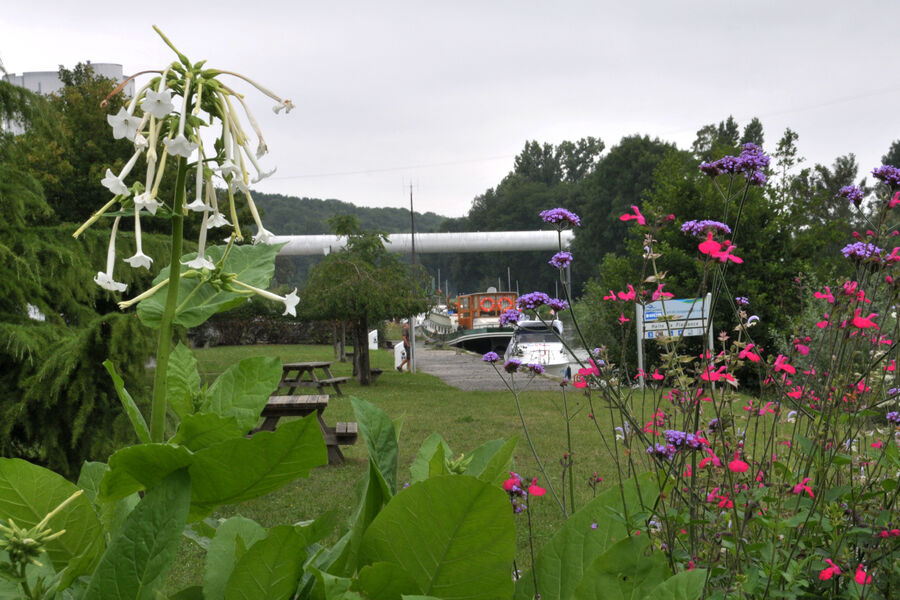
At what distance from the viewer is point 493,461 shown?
29.7 inches

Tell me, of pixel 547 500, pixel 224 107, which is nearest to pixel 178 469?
pixel 224 107

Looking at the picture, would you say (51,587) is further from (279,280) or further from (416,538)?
(279,280)

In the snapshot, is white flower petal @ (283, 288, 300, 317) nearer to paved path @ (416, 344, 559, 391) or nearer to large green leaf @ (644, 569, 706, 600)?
large green leaf @ (644, 569, 706, 600)

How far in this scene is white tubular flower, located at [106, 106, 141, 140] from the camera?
0.71m

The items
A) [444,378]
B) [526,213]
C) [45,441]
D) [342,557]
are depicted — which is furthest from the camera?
[526,213]

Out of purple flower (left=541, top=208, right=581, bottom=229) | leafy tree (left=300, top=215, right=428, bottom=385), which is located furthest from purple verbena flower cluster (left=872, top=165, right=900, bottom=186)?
leafy tree (left=300, top=215, right=428, bottom=385)

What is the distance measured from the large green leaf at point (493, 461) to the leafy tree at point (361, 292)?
17831 mm

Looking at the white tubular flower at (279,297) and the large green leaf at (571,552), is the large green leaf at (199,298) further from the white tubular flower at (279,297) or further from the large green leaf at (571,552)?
the large green leaf at (571,552)

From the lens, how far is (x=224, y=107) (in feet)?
2.39

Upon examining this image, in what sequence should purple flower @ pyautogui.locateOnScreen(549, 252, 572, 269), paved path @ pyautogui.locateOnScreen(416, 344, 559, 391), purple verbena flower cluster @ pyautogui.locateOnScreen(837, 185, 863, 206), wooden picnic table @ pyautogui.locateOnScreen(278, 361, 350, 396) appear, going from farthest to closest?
paved path @ pyautogui.locateOnScreen(416, 344, 559, 391)
wooden picnic table @ pyautogui.locateOnScreen(278, 361, 350, 396)
purple flower @ pyautogui.locateOnScreen(549, 252, 572, 269)
purple verbena flower cluster @ pyautogui.locateOnScreen(837, 185, 863, 206)

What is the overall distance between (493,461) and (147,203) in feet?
1.38

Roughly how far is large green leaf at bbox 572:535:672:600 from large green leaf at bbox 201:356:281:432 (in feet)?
1.06

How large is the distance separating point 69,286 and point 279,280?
224ft

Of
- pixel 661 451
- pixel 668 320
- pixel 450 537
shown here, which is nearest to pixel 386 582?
pixel 450 537
